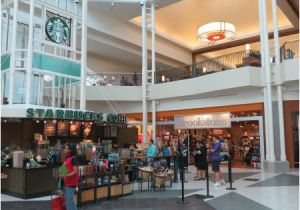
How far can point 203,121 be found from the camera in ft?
50.6

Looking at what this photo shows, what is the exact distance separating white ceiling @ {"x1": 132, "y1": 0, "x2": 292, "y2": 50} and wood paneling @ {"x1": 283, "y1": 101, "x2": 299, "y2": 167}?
6.31 m

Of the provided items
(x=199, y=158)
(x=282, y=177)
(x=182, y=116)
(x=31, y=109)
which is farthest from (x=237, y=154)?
(x=31, y=109)

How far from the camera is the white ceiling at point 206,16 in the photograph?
1775 centimetres

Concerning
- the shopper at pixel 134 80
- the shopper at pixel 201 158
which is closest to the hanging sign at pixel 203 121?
the shopper at pixel 134 80

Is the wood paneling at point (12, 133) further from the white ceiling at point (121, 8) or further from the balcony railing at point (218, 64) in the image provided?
the balcony railing at point (218, 64)

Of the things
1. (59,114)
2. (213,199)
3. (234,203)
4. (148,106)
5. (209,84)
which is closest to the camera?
(234,203)

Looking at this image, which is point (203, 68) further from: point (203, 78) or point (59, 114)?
point (59, 114)

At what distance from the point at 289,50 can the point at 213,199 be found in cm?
813

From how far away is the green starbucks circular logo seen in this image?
11.2 meters

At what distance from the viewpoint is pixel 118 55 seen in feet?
67.1

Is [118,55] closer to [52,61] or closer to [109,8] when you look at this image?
[109,8]

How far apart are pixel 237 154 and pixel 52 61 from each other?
411 inches

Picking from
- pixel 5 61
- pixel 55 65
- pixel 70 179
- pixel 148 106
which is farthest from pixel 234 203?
pixel 148 106

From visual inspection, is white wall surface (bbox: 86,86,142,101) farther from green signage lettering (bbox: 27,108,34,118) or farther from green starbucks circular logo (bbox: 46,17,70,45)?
green signage lettering (bbox: 27,108,34,118)
